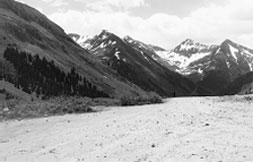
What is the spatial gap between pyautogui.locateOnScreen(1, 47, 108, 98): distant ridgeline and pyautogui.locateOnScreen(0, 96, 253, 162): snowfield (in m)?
93.9

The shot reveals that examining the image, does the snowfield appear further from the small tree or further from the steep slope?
the steep slope

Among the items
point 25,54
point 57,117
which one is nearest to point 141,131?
point 57,117

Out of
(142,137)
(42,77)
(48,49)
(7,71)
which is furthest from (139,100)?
(48,49)

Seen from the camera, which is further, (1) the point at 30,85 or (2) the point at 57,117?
(1) the point at 30,85

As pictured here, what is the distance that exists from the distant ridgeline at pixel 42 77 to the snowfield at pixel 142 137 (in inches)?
3698

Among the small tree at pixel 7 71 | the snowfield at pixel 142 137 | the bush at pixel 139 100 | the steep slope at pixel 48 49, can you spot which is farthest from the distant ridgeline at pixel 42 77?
the snowfield at pixel 142 137

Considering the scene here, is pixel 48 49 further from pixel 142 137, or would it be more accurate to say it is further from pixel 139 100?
pixel 142 137

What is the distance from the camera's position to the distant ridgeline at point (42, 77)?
125m

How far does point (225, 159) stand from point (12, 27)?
558ft

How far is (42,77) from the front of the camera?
473 feet

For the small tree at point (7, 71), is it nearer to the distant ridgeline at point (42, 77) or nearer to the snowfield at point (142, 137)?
the distant ridgeline at point (42, 77)

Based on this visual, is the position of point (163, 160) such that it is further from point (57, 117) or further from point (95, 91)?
point (95, 91)

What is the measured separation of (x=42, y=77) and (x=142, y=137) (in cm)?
12848

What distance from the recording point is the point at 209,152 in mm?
16266
